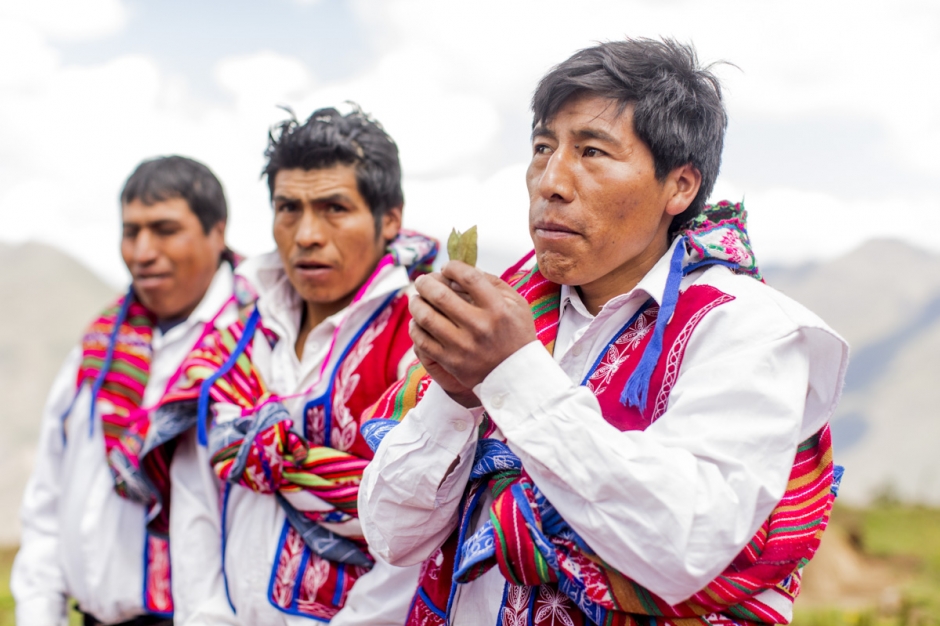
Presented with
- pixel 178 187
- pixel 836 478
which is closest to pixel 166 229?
pixel 178 187

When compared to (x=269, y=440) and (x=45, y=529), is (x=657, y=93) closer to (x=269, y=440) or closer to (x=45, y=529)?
(x=269, y=440)

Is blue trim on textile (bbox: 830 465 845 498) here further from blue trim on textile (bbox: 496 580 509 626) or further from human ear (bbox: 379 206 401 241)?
human ear (bbox: 379 206 401 241)

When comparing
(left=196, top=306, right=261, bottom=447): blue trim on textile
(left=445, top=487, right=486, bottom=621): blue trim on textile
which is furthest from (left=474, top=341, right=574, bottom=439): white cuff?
(left=196, top=306, right=261, bottom=447): blue trim on textile

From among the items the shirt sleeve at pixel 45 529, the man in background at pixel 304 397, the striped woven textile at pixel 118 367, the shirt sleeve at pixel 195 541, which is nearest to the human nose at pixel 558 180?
the man in background at pixel 304 397

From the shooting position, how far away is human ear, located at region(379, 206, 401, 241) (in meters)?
3.01

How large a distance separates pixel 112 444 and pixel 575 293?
2.14 metres

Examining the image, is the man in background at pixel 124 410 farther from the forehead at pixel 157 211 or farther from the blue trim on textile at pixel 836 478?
the blue trim on textile at pixel 836 478

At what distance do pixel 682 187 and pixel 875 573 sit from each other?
9.26 m

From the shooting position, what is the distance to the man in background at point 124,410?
3.17 metres

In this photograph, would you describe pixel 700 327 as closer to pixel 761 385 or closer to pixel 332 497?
pixel 761 385

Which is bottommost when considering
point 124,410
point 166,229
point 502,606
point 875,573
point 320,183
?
point 875,573

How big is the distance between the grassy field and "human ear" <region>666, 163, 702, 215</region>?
5091mm

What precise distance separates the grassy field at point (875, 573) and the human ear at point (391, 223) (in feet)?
15.8

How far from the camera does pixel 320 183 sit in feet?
9.33
